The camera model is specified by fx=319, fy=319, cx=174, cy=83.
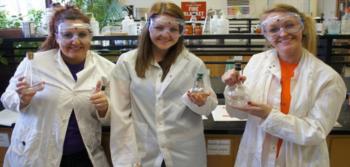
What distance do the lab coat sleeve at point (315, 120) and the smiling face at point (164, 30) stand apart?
547mm

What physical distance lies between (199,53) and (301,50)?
1.51 metres

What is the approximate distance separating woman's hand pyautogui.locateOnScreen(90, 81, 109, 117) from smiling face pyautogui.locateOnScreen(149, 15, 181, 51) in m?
0.35

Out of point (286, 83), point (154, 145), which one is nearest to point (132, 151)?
point (154, 145)

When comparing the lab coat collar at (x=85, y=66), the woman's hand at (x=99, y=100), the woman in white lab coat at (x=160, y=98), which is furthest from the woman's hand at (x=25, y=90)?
the woman in white lab coat at (x=160, y=98)

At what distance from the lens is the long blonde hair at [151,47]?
1.46 m

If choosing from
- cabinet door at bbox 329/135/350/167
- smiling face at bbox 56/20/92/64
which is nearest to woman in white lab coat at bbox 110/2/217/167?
smiling face at bbox 56/20/92/64

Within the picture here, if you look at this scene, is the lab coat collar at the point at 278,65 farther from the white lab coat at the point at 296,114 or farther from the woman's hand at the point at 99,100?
the woman's hand at the point at 99,100

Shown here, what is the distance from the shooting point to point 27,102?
Result: 1506mm

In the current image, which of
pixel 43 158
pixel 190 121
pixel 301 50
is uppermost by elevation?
pixel 301 50

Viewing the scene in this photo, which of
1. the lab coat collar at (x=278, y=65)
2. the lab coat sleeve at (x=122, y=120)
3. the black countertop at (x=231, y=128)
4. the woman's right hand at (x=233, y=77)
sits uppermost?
the lab coat collar at (x=278, y=65)

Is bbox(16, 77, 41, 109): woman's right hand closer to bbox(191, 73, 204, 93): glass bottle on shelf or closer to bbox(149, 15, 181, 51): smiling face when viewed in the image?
bbox(149, 15, 181, 51): smiling face

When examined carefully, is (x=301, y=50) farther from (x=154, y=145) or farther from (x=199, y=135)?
(x=154, y=145)

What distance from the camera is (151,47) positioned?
1527mm

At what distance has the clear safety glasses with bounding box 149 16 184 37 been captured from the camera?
144 centimetres
